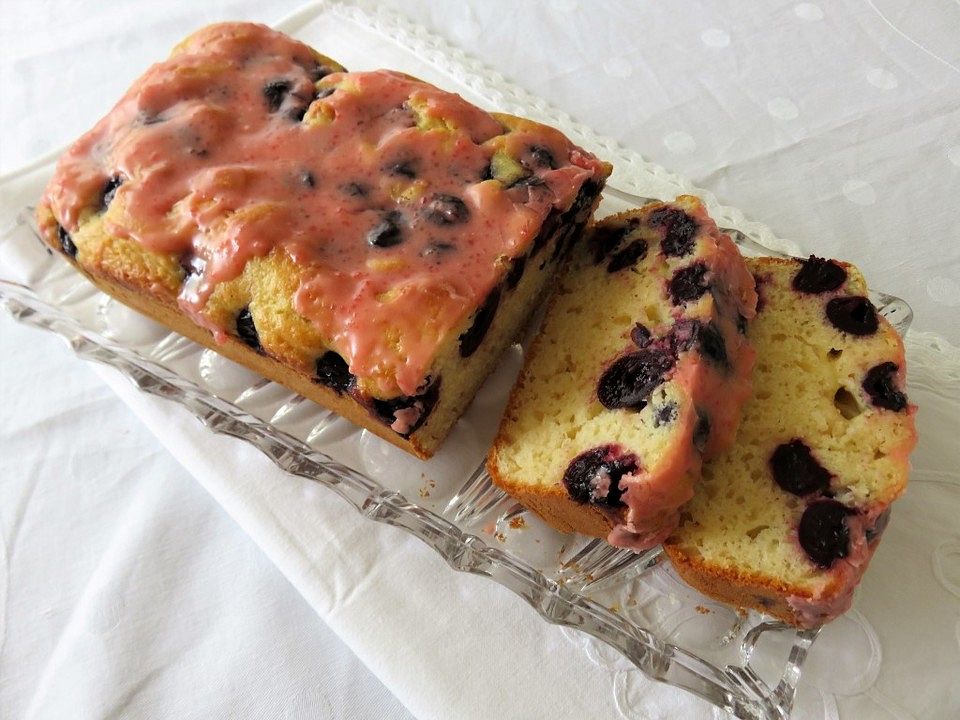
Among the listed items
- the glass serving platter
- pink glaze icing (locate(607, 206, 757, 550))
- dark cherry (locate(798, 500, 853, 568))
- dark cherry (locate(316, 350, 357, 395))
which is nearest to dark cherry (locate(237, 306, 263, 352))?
dark cherry (locate(316, 350, 357, 395))

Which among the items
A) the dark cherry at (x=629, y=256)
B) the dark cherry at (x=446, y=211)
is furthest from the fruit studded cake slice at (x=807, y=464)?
the dark cherry at (x=446, y=211)

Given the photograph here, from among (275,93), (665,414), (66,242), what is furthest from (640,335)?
(66,242)

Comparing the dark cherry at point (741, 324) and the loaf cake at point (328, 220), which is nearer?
the loaf cake at point (328, 220)

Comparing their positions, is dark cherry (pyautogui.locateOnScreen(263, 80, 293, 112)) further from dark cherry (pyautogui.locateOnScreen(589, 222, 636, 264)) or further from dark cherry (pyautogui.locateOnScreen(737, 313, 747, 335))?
dark cherry (pyautogui.locateOnScreen(737, 313, 747, 335))

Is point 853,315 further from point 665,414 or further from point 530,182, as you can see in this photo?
point 530,182

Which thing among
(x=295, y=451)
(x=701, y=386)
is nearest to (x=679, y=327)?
(x=701, y=386)

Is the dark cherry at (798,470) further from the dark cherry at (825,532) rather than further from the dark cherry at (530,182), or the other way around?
the dark cherry at (530,182)

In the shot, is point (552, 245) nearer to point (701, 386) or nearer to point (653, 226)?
point (653, 226)
